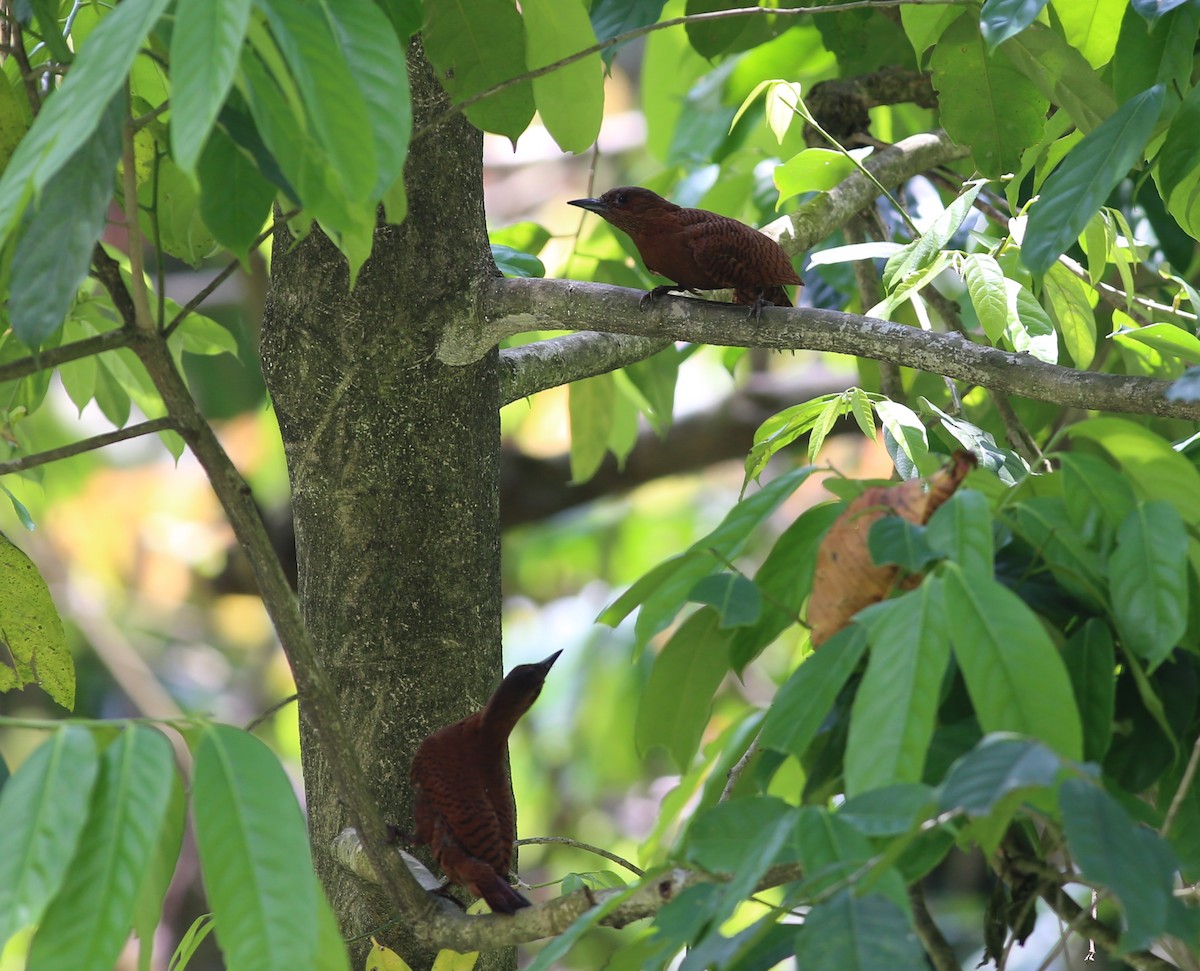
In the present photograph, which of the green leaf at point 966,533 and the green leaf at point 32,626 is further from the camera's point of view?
the green leaf at point 32,626

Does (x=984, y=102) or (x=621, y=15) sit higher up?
(x=621, y=15)

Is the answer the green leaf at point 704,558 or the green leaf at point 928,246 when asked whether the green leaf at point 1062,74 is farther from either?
the green leaf at point 704,558

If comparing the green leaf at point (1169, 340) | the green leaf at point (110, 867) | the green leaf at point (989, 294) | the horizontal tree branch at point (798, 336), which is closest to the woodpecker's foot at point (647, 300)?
the horizontal tree branch at point (798, 336)

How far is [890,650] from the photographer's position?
0.65 meters

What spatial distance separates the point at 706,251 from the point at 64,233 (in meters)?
0.75

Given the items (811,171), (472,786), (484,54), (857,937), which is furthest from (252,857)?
(811,171)

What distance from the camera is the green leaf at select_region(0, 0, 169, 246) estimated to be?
0.58 m

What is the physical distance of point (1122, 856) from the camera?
563 mm

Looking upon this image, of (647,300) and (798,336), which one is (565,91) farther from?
(798,336)

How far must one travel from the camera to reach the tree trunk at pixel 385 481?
3.99 ft

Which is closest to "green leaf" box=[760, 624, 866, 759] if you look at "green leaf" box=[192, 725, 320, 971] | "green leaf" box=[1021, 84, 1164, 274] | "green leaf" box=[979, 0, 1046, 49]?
"green leaf" box=[192, 725, 320, 971]

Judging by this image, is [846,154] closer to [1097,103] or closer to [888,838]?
[1097,103]

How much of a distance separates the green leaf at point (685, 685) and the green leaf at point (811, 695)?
0.46 ft

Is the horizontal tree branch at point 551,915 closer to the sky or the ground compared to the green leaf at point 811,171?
closer to the ground
